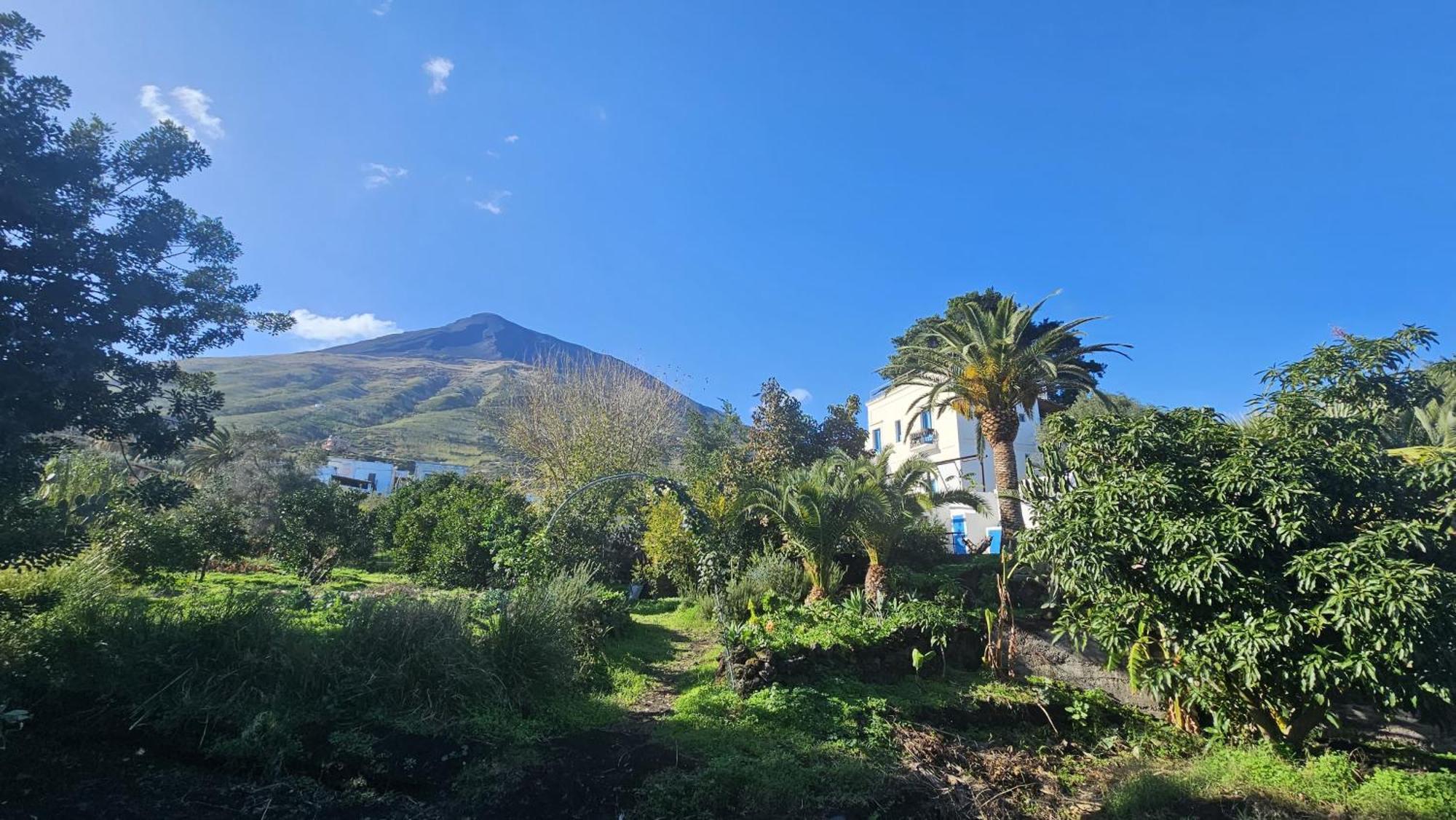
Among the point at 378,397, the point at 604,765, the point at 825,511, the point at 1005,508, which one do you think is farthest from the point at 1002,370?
the point at 378,397

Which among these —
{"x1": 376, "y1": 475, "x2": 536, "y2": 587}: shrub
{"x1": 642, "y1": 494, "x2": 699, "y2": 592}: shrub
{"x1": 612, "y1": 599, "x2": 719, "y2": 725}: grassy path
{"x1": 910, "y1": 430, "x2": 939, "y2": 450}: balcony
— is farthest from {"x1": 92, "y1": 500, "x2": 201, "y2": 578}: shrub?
{"x1": 910, "y1": 430, "x2": 939, "y2": 450}: balcony

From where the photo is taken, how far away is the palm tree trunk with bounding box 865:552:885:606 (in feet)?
42.0

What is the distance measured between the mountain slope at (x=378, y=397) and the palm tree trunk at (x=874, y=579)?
22.0 metres

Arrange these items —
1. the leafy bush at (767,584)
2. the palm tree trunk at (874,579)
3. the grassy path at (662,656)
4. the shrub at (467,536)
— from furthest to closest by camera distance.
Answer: the shrub at (467,536), the leafy bush at (767,584), the palm tree trunk at (874,579), the grassy path at (662,656)

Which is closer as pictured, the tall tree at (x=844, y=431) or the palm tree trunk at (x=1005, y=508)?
the palm tree trunk at (x=1005, y=508)

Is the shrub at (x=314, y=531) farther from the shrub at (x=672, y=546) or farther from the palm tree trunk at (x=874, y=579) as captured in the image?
the palm tree trunk at (x=874, y=579)

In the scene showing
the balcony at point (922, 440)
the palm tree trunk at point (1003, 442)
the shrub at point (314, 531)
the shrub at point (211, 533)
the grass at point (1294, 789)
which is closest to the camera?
the grass at point (1294, 789)

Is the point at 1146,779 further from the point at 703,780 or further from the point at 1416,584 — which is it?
the point at 703,780

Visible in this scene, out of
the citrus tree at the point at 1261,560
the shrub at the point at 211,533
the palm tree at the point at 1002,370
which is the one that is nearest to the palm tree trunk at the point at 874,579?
the palm tree at the point at 1002,370

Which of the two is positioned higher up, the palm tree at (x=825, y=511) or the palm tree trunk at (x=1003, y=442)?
the palm tree trunk at (x=1003, y=442)

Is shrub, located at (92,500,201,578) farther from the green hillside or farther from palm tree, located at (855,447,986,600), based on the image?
the green hillside

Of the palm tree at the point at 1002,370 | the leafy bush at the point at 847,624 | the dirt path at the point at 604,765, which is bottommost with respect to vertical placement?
the dirt path at the point at 604,765

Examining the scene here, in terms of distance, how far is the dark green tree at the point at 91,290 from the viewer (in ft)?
20.1

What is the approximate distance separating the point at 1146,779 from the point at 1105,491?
9.97 feet
